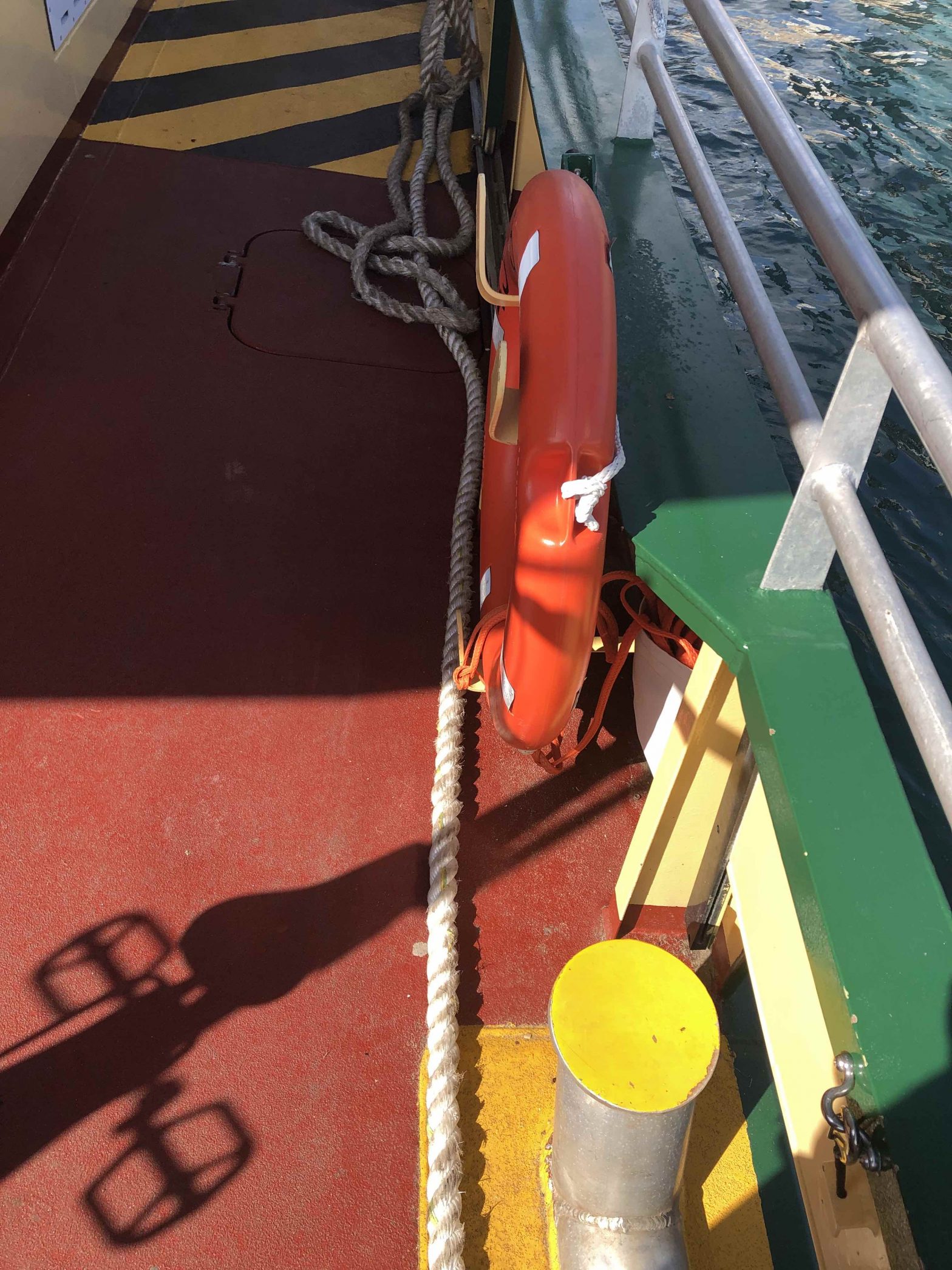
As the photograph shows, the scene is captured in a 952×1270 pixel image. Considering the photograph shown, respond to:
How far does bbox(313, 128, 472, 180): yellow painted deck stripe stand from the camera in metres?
3.22

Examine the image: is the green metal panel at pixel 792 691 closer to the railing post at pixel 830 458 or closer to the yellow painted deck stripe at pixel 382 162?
the railing post at pixel 830 458

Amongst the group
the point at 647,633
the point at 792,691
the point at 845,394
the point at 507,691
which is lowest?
the point at 647,633

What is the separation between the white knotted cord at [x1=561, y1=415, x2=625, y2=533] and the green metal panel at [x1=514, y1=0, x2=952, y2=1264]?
136 millimetres

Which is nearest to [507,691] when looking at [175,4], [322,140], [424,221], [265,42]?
[424,221]

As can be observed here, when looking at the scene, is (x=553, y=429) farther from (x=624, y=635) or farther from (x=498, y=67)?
(x=498, y=67)

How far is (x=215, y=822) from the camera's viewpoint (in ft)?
5.58

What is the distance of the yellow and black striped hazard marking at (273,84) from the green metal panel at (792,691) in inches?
70.8

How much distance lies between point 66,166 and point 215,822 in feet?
7.49

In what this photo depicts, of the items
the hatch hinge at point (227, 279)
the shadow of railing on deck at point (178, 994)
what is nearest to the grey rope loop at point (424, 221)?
the hatch hinge at point (227, 279)

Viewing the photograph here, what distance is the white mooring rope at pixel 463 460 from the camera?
52.9 inches

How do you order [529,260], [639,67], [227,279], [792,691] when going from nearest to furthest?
[792,691] < [529,260] < [639,67] < [227,279]

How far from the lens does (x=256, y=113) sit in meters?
3.36

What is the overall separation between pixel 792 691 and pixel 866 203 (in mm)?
2236

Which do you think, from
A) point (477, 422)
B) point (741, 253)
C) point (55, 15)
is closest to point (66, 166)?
point (55, 15)
